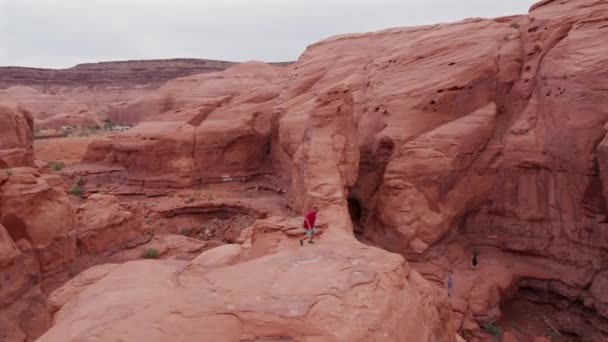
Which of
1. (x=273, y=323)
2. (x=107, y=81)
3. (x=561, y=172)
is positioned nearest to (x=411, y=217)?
(x=561, y=172)

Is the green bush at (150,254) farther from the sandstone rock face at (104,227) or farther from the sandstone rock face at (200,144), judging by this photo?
the sandstone rock face at (200,144)

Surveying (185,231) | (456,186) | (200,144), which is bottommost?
(185,231)

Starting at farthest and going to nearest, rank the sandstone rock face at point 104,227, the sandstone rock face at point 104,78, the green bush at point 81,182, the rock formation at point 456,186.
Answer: the sandstone rock face at point 104,78
the green bush at point 81,182
the sandstone rock face at point 104,227
the rock formation at point 456,186

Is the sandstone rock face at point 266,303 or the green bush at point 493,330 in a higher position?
the sandstone rock face at point 266,303

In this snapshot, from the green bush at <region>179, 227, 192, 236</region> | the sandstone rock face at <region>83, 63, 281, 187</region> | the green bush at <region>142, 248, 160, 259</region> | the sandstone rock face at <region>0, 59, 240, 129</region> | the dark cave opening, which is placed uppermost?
the sandstone rock face at <region>0, 59, 240, 129</region>

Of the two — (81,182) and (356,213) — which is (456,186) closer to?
(356,213)

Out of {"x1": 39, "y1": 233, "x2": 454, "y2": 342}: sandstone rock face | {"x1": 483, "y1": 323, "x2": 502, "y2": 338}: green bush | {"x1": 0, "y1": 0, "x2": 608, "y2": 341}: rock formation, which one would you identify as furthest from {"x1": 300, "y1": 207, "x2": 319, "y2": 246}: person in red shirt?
{"x1": 483, "y1": 323, "x2": 502, "y2": 338}: green bush

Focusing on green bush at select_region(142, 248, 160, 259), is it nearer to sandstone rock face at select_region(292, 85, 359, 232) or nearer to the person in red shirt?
sandstone rock face at select_region(292, 85, 359, 232)

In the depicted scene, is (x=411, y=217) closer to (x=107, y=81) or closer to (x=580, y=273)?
(x=580, y=273)

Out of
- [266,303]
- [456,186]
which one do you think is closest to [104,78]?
[456,186]

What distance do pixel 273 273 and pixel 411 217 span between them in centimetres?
725

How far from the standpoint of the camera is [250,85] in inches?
948

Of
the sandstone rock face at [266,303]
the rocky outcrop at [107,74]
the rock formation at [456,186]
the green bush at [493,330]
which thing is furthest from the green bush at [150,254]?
the rocky outcrop at [107,74]

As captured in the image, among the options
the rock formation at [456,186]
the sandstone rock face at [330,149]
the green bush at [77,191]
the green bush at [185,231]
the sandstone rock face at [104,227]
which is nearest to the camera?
the rock formation at [456,186]
